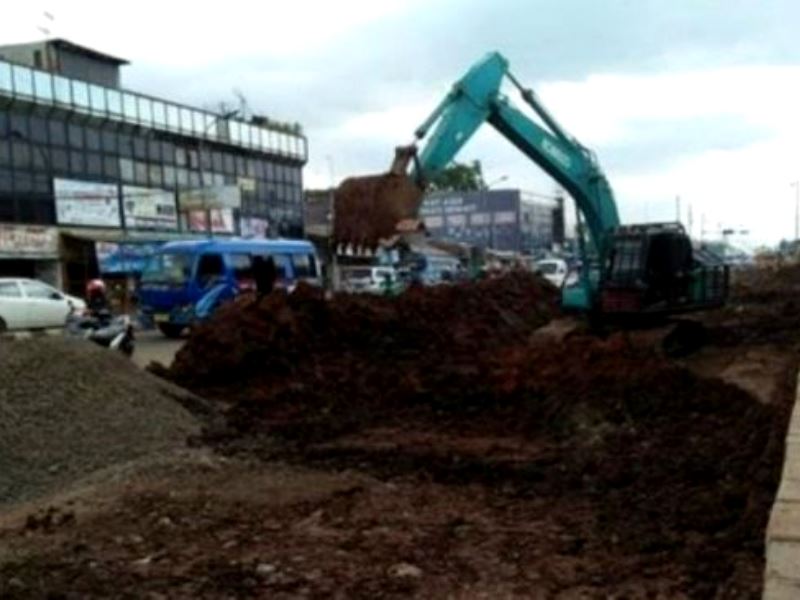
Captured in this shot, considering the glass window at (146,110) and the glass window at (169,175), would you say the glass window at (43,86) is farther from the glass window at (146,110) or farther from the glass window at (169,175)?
the glass window at (169,175)

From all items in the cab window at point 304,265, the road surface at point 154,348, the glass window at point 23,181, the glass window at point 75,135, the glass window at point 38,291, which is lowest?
the road surface at point 154,348

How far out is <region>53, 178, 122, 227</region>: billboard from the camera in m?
41.2

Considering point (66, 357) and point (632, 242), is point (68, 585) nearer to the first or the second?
point (66, 357)

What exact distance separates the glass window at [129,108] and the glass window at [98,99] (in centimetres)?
144

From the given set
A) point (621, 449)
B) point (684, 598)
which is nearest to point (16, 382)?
point (621, 449)

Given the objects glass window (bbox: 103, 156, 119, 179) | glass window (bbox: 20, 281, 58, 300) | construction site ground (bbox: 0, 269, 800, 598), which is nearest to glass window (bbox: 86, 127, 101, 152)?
glass window (bbox: 103, 156, 119, 179)

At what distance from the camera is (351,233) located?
17.2m

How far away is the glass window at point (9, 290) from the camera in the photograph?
26.5m

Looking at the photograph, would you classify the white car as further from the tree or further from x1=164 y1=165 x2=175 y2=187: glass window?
the tree

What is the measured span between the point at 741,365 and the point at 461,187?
9530 cm

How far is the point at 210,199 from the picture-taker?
46.0m

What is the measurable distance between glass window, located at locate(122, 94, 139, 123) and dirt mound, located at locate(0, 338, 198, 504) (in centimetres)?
3479

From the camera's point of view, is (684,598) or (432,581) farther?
(432,581)

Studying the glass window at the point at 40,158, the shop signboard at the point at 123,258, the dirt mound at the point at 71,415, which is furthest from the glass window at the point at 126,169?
the dirt mound at the point at 71,415
